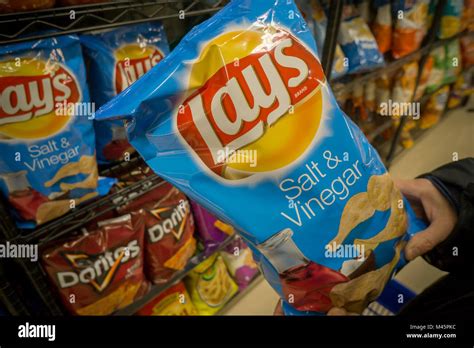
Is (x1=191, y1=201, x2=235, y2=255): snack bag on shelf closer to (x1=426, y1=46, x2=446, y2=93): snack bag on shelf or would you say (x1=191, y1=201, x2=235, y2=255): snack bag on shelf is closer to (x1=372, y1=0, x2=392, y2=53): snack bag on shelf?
(x1=372, y1=0, x2=392, y2=53): snack bag on shelf

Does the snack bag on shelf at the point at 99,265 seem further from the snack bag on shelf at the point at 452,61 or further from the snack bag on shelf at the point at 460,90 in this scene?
the snack bag on shelf at the point at 460,90

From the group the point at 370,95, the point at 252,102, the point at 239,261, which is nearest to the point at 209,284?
the point at 239,261

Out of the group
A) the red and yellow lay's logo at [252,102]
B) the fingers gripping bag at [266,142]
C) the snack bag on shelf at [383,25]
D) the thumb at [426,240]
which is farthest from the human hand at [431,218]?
the snack bag on shelf at [383,25]

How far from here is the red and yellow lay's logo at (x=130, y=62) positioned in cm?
83

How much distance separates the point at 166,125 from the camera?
0.50 meters

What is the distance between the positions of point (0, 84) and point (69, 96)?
0.44 ft

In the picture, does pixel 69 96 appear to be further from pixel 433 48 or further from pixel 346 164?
pixel 433 48

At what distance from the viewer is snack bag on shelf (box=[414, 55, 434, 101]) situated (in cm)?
192

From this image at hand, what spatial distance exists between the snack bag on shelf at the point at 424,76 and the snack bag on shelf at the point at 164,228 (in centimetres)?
172

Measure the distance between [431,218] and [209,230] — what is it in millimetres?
753

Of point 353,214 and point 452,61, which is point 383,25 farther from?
point 353,214

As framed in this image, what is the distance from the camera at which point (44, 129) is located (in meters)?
0.72

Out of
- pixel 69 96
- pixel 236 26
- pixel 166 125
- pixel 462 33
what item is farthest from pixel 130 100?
pixel 462 33

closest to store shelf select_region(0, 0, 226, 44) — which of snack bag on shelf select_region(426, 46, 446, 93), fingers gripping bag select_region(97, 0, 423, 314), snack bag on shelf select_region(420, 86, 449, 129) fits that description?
fingers gripping bag select_region(97, 0, 423, 314)
